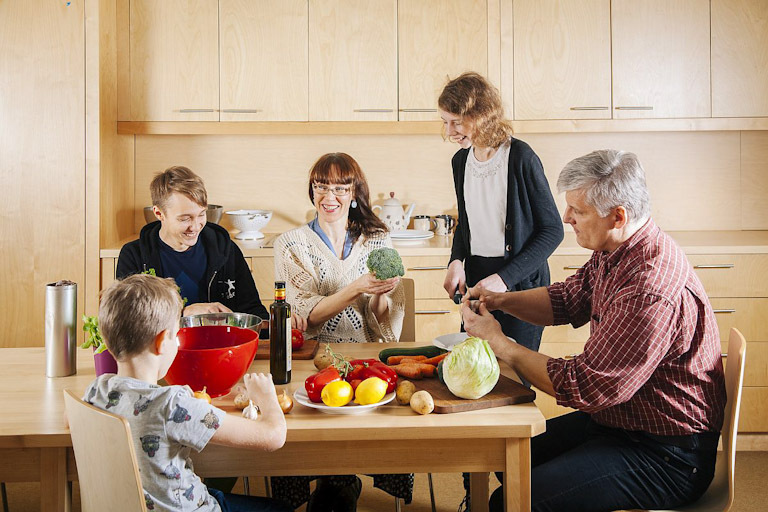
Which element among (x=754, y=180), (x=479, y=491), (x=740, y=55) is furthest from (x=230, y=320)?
(x=754, y=180)

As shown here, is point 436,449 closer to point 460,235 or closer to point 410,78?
point 460,235

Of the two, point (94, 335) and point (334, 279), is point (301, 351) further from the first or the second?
point (94, 335)

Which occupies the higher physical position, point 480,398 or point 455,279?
point 455,279

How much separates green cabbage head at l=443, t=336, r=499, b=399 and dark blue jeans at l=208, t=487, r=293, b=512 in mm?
487

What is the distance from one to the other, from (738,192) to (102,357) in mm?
3455

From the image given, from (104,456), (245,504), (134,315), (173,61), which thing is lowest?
(245,504)

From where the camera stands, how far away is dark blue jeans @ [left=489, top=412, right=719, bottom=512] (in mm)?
1712

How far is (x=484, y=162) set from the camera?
2789mm

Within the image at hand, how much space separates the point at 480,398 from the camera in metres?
1.69

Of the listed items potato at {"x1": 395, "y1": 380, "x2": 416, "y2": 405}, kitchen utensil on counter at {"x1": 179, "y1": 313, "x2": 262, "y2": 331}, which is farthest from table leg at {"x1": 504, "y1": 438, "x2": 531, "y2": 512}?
kitchen utensil on counter at {"x1": 179, "y1": 313, "x2": 262, "y2": 331}

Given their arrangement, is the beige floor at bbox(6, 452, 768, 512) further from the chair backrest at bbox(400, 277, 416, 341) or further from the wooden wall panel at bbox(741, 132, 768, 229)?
the wooden wall panel at bbox(741, 132, 768, 229)

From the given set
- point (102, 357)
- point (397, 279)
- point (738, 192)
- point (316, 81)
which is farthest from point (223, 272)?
point (738, 192)

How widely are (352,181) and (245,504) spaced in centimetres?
107

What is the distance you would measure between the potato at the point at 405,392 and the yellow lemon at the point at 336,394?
117mm
